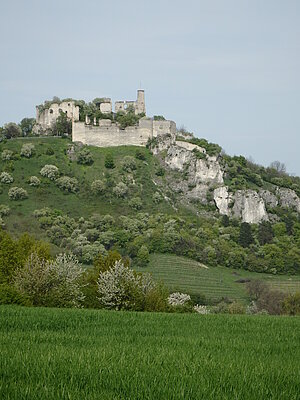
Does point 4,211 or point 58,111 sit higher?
point 58,111

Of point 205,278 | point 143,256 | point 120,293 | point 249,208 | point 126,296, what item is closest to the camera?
point 120,293

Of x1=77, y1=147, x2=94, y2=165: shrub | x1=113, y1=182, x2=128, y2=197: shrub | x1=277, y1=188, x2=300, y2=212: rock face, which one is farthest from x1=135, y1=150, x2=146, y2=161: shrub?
x1=277, y1=188, x2=300, y2=212: rock face

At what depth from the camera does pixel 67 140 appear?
12706 centimetres

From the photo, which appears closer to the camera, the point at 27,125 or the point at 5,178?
the point at 5,178

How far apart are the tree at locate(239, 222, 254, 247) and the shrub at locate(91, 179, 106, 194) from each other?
2365 centimetres

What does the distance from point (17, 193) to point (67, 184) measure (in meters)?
8.92

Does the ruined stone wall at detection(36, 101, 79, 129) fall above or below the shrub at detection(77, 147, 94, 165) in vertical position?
above

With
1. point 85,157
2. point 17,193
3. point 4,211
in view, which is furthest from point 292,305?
point 85,157

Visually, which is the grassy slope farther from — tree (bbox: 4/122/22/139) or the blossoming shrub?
the blossoming shrub

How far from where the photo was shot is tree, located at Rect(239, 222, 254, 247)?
107119mm

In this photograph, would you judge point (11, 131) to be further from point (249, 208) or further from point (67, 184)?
point (249, 208)

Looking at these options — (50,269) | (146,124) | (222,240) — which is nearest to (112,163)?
(146,124)

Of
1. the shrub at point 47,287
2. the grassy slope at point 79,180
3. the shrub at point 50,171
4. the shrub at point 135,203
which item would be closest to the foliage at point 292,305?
the shrub at point 47,287

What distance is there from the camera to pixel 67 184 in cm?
11250
